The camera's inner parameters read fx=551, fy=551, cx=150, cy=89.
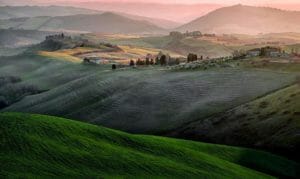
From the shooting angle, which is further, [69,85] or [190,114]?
[69,85]

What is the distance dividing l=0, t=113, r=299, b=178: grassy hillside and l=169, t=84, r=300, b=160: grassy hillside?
10906mm

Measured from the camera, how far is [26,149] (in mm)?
49562

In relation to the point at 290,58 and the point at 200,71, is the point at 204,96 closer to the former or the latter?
the point at 200,71

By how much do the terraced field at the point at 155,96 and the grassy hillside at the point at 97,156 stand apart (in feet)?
124

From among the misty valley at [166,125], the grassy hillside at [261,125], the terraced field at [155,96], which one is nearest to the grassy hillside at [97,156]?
the misty valley at [166,125]

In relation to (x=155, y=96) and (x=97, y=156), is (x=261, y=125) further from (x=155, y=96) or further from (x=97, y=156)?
(x=155, y=96)

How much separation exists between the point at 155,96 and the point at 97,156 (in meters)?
69.0

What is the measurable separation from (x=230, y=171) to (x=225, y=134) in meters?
29.7

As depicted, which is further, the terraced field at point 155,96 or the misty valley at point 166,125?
the terraced field at point 155,96

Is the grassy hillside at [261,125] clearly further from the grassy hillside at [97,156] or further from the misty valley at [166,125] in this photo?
the grassy hillside at [97,156]

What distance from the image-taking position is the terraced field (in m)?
103

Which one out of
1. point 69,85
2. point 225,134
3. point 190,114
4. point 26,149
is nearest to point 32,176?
point 26,149

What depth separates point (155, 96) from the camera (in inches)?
4700

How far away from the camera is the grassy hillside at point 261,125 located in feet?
241
